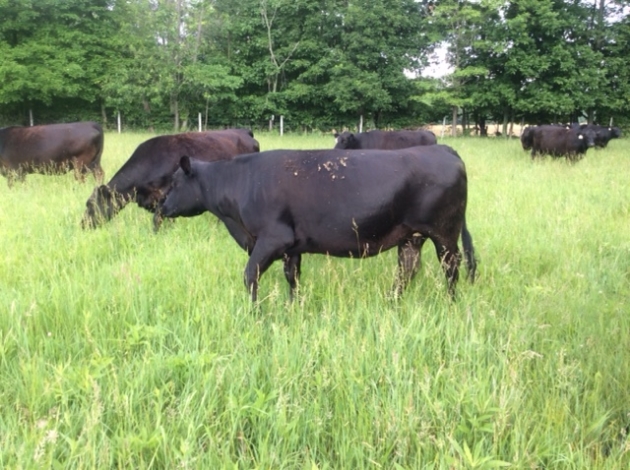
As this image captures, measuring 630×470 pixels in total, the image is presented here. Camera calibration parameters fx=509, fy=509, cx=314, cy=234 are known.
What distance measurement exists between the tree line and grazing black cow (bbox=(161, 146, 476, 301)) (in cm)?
2579

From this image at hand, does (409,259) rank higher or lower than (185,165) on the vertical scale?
lower

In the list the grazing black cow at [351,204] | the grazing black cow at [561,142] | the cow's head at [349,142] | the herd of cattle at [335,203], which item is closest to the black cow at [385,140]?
the cow's head at [349,142]

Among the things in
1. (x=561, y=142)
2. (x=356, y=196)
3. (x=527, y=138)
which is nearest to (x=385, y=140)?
(x=561, y=142)

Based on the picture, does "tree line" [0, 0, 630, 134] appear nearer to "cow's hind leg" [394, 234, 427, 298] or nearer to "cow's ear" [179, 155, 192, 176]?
"cow's ear" [179, 155, 192, 176]

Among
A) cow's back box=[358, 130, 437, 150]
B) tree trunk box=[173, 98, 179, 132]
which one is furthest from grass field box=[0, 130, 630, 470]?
tree trunk box=[173, 98, 179, 132]

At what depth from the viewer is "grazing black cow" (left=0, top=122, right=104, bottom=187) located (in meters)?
9.44

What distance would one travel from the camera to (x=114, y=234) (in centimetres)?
582

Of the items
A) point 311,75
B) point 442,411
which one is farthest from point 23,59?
point 442,411

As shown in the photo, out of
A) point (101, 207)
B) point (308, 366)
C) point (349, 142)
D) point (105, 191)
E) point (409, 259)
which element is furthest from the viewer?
point (349, 142)

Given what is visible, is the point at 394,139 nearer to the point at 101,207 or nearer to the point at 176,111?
the point at 101,207

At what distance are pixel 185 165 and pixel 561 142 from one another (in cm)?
1369

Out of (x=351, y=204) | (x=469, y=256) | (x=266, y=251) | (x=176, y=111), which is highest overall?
(x=176, y=111)

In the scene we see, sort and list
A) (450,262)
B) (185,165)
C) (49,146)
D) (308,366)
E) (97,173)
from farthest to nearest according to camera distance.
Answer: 1. (97,173)
2. (49,146)
3. (185,165)
4. (450,262)
5. (308,366)

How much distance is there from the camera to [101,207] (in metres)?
6.44
